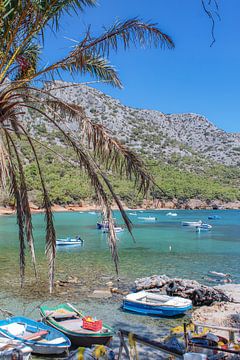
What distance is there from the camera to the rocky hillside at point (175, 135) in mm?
129212

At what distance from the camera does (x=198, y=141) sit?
149500mm

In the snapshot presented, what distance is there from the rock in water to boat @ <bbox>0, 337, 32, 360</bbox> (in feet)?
30.2

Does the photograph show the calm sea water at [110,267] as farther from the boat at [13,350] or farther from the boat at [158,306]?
the boat at [13,350]

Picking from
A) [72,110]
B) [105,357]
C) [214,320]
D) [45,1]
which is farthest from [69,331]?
[45,1]

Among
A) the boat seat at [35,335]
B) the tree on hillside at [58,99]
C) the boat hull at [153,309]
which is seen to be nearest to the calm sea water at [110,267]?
the boat hull at [153,309]

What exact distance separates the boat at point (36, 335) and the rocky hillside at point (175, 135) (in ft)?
363

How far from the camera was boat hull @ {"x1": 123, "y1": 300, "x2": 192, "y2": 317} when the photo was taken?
14.8 metres

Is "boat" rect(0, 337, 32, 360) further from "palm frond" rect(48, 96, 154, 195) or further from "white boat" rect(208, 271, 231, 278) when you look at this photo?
"white boat" rect(208, 271, 231, 278)

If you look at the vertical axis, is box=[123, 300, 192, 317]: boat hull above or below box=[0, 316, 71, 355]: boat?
below

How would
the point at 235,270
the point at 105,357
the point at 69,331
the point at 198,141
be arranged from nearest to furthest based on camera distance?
the point at 105,357, the point at 69,331, the point at 235,270, the point at 198,141

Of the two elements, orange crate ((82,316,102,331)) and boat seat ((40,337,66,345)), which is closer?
boat seat ((40,337,66,345))

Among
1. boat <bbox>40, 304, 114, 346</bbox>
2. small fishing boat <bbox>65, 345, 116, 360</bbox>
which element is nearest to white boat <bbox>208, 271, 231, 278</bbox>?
boat <bbox>40, 304, 114, 346</bbox>

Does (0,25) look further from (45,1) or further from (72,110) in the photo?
(72,110)

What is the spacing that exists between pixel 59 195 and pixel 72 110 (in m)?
75.3
